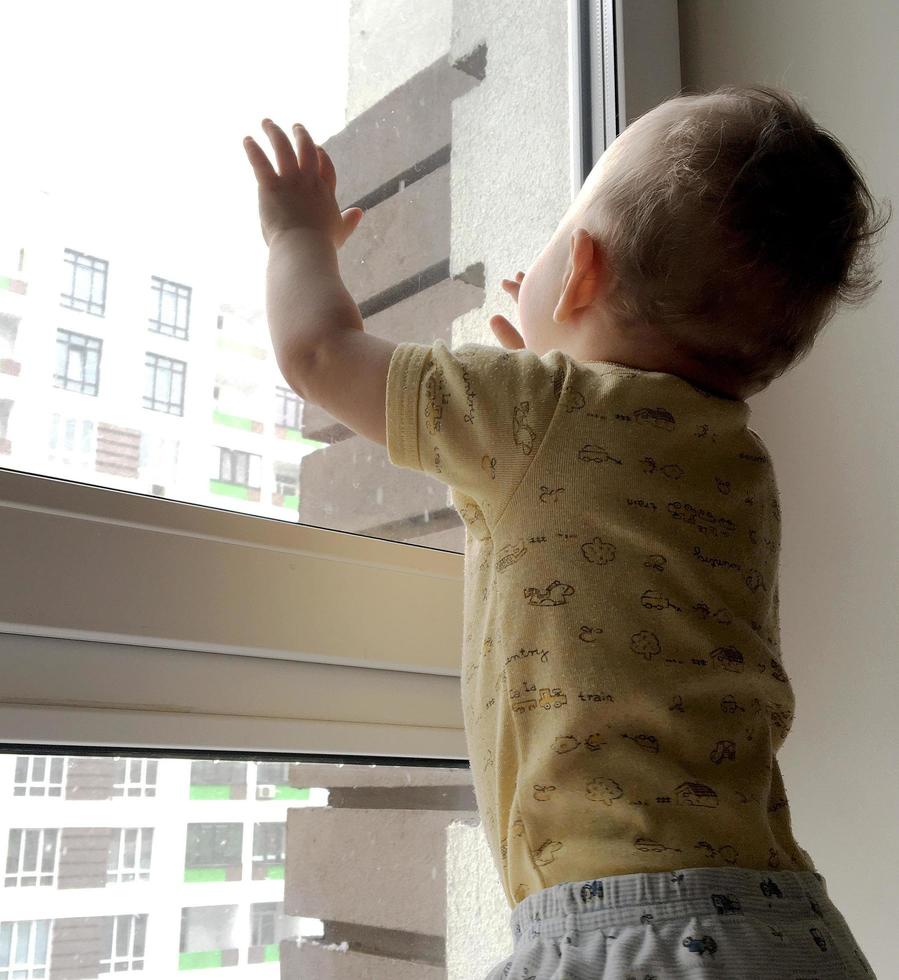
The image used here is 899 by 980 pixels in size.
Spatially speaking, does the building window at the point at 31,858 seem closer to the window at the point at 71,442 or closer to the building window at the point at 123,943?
the building window at the point at 123,943

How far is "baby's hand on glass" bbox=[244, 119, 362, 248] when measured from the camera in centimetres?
81

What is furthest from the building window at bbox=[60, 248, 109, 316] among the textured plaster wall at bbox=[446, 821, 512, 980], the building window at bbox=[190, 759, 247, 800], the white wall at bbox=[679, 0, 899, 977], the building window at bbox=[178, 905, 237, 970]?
the white wall at bbox=[679, 0, 899, 977]

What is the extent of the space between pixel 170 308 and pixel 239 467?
14cm

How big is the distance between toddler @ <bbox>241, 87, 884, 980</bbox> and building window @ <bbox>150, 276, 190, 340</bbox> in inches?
4.4

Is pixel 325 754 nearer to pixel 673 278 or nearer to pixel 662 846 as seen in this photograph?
pixel 662 846

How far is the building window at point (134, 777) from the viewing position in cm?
77

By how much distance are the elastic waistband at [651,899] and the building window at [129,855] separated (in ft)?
0.90

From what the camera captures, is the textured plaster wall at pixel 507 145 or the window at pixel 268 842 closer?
the window at pixel 268 842

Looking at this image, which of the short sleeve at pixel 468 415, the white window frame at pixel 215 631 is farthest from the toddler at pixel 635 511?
the white window frame at pixel 215 631

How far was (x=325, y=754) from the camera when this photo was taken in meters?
0.86

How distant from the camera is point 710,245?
0.79 m

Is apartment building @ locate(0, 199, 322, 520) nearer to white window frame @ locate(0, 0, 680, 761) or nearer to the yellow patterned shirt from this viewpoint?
white window frame @ locate(0, 0, 680, 761)

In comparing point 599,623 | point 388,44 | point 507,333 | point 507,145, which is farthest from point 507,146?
point 599,623

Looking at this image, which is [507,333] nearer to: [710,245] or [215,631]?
[710,245]
